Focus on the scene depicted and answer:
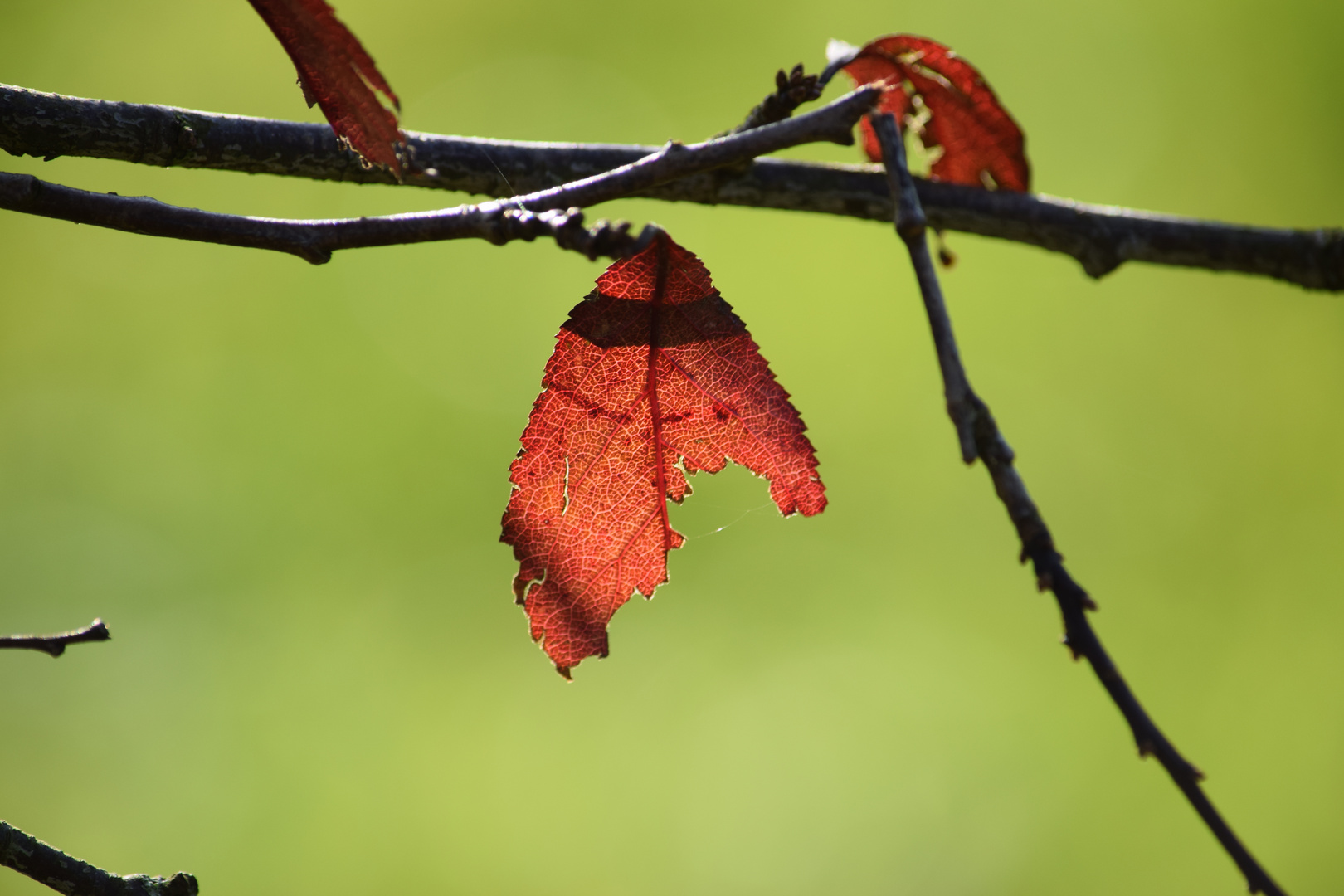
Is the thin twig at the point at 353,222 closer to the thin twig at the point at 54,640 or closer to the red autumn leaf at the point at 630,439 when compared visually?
the red autumn leaf at the point at 630,439

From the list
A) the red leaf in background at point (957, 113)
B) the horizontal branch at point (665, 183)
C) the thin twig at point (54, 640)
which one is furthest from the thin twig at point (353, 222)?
the red leaf in background at point (957, 113)

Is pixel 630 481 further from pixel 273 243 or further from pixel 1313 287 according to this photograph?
pixel 1313 287

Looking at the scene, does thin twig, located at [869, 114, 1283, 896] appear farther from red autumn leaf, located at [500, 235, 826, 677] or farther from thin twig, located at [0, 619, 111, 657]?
thin twig, located at [0, 619, 111, 657]

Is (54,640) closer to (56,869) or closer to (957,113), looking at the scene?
(56,869)

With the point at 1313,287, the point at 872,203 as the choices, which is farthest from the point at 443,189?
the point at 1313,287

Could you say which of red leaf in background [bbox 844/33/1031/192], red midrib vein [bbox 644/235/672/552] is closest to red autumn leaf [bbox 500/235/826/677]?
red midrib vein [bbox 644/235/672/552]
